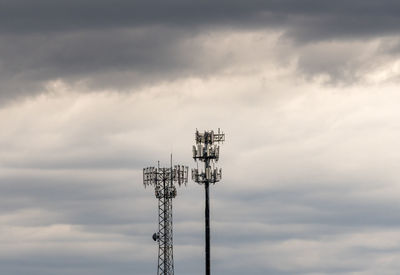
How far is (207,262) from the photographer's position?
620 ft

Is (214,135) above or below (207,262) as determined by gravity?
above

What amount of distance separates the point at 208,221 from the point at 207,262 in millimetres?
5176

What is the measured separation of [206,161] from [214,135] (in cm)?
302

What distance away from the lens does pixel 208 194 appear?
18788 centimetres

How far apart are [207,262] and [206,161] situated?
34.8ft

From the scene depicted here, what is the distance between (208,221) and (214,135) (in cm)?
1040

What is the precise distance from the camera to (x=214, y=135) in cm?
19175

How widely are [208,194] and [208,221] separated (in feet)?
10.4

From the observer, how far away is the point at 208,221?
186250mm

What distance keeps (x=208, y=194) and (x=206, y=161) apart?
4433mm
